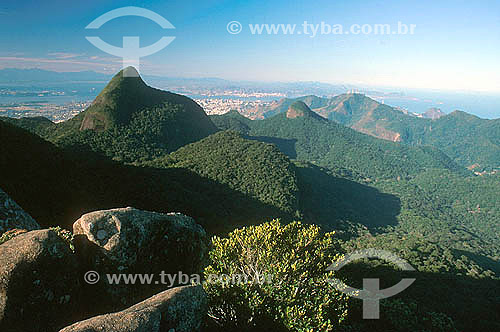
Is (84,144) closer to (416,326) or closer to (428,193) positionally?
(416,326)

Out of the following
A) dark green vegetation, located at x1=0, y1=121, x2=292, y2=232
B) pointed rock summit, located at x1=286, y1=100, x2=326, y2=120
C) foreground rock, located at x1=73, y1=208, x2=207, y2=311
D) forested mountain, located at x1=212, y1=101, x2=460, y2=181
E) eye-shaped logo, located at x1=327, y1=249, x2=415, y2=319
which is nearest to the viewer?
foreground rock, located at x1=73, y1=208, x2=207, y2=311

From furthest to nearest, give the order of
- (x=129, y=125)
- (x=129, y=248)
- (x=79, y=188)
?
(x=129, y=125), (x=79, y=188), (x=129, y=248)

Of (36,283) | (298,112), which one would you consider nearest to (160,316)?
(36,283)

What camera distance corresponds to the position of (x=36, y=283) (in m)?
5.89

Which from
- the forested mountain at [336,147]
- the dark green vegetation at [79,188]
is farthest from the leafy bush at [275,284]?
the forested mountain at [336,147]

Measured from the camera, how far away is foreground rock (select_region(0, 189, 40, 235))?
922cm

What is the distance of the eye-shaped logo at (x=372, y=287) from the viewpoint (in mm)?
11189

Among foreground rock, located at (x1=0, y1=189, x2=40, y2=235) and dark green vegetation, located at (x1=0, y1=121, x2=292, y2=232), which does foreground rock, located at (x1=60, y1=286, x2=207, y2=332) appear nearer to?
foreground rock, located at (x1=0, y1=189, x2=40, y2=235)

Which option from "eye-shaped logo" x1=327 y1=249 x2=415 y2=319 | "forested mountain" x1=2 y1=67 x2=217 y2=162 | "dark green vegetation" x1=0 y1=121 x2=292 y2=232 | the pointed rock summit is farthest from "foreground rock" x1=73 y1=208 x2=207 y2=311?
the pointed rock summit

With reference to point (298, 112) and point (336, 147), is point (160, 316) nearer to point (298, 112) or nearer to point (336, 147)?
point (336, 147)

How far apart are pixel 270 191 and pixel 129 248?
43879 mm

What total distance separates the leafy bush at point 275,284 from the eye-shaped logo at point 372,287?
3.26 ft

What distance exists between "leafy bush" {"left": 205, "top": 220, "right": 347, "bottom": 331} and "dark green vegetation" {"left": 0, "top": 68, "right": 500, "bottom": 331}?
123mm

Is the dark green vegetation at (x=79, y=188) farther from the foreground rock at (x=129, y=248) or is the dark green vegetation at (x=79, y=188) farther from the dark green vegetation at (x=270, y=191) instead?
the foreground rock at (x=129, y=248)
